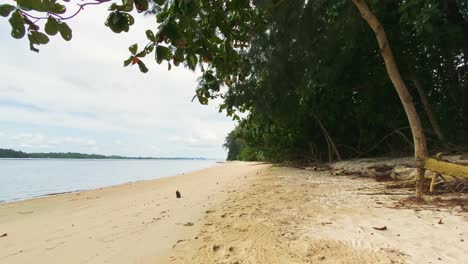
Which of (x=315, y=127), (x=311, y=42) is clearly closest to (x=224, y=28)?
(x=311, y=42)

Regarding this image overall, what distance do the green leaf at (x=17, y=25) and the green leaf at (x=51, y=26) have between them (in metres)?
0.09

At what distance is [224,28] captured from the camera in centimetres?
331

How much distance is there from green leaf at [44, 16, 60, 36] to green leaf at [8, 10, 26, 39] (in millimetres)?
92

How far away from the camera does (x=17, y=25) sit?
4.68 ft

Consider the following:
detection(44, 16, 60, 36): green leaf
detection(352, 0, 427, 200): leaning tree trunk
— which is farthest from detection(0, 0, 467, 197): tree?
detection(44, 16, 60, 36): green leaf

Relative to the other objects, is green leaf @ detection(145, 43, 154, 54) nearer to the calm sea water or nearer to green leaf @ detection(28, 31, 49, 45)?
green leaf @ detection(28, 31, 49, 45)

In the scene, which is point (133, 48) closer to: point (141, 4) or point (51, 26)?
point (141, 4)

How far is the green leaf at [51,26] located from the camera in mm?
1463

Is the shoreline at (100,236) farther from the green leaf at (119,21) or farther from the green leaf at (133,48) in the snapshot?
the green leaf at (119,21)

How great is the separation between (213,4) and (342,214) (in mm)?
2793

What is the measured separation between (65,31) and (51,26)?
0.06 meters

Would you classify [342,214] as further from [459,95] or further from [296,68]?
[459,95]

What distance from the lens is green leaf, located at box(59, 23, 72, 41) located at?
149 cm

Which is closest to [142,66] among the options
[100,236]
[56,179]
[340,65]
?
[100,236]
